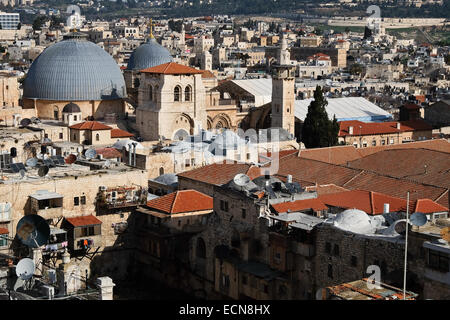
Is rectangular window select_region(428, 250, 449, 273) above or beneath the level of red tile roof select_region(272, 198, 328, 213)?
above

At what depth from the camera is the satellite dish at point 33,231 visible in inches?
1003

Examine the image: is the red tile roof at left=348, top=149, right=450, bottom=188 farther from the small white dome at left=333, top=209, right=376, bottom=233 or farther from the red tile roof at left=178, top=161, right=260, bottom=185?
the small white dome at left=333, top=209, right=376, bottom=233

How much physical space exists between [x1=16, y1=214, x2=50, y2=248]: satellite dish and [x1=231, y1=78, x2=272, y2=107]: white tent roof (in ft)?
118

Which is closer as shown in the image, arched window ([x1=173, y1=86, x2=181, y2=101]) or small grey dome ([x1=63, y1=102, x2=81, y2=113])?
small grey dome ([x1=63, y1=102, x2=81, y2=113])

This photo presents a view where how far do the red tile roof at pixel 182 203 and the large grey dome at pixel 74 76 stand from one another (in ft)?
62.5

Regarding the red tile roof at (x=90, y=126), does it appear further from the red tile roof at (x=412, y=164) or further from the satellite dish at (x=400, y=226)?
the satellite dish at (x=400, y=226)

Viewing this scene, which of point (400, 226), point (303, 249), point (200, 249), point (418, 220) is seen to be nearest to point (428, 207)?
point (303, 249)

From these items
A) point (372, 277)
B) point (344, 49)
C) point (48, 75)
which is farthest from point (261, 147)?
point (344, 49)

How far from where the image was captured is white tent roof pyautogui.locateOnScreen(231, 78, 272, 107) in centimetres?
6153

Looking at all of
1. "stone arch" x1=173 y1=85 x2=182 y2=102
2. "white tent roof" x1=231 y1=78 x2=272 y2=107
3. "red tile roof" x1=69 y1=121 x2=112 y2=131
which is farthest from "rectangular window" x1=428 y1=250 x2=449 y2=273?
"white tent roof" x1=231 y1=78 x2=272 y2=107

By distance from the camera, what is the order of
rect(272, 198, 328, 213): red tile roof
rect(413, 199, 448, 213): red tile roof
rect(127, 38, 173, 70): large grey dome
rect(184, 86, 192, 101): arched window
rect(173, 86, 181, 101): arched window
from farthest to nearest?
rect(127, 38, 173, 70): large grey dome < rect(184, 86, 192, 101): arched window < rect(173, 86, 181, 101): arched window < rect(413, 199, 448, 213): red tile roof < rect(272, 198, 328, 213): red tile roof

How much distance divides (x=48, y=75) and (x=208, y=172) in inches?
690

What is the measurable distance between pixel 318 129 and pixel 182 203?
19.7 m

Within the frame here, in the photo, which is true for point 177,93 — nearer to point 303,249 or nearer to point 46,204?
point 46,204
